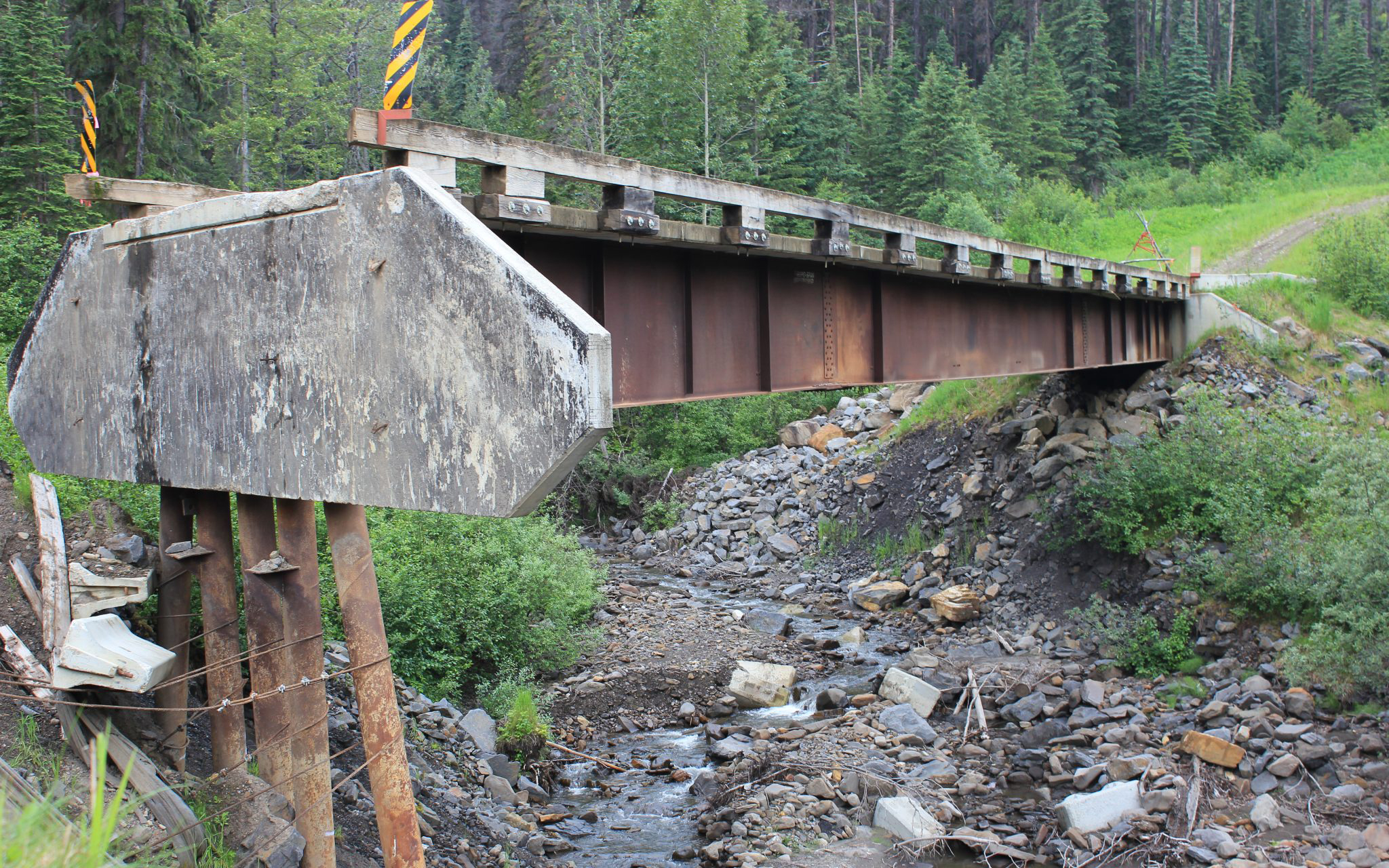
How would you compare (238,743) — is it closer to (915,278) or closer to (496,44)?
(915,278)

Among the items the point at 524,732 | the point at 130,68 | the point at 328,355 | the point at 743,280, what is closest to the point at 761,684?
the point at 524,732

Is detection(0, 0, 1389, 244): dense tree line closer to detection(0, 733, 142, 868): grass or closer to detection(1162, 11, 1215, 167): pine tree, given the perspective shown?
detection(1162, 11, 1215, 167): pine tree

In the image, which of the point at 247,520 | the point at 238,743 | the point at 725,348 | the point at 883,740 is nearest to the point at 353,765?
the point at 238,743

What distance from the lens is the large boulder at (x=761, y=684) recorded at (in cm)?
1272

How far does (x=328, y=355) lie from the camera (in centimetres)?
491

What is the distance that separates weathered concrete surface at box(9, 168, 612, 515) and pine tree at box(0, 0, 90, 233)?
61.1ft

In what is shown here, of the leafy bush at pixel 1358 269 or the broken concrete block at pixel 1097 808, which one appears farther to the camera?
the leafy bush at pixel 1358 269

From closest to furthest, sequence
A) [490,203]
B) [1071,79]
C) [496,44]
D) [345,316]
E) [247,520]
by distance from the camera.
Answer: [345,316] < [490,203] < [247,520] < [1071,79] < [496,44]

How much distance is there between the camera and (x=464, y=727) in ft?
34.1

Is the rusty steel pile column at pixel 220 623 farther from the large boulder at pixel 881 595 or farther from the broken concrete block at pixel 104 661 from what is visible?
the large boulder at pixel 881 595

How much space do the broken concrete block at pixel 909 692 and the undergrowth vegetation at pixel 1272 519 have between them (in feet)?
9.54

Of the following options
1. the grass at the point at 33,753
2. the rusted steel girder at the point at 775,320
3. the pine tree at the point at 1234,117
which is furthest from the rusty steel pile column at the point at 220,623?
the pine tree at the point at 1234,117

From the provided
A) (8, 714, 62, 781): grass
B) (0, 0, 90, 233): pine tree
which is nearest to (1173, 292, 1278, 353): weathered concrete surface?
(8, 714, 62, 781): grass

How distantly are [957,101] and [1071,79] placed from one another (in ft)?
56.7
